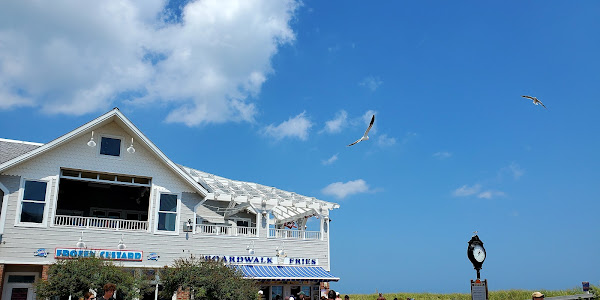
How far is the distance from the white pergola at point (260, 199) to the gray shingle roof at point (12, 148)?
722cm

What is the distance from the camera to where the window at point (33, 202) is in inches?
837

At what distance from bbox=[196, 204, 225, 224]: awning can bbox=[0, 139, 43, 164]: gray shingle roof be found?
8.53 meters

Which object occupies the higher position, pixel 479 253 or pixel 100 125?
pixel 100 125

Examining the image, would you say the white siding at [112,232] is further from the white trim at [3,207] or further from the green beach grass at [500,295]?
the green beach grass at [500,295]

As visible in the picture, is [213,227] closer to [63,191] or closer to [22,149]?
[63,191]

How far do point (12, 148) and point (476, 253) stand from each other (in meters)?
20.8

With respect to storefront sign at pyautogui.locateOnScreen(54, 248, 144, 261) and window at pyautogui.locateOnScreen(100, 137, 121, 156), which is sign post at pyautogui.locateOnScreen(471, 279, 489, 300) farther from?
window at pyautogui.locateOnScreen(100, 137, 121, 156)

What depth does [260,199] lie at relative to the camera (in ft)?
84.7

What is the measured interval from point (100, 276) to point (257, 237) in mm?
8322

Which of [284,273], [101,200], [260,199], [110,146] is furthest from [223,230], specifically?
[101,200]

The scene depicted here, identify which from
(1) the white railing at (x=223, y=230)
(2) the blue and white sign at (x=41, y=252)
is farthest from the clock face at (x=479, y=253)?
(2) the blue and white sign at (x=41, y=252)

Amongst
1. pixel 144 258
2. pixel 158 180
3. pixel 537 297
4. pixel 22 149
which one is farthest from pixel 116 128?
pixel 537 297

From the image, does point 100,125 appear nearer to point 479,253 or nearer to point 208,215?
point 208,215

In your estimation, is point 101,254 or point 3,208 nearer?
point 3,208
